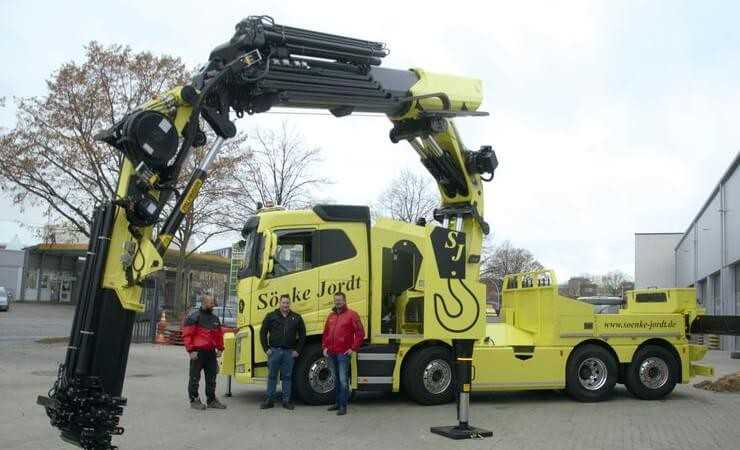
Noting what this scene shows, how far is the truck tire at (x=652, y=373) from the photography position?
1309 centimetres

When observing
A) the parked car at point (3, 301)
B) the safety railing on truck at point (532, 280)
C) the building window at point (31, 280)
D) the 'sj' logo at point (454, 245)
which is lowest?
the parked car at point (3, 301)

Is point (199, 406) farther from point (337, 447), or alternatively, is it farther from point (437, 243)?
point (437, 243)

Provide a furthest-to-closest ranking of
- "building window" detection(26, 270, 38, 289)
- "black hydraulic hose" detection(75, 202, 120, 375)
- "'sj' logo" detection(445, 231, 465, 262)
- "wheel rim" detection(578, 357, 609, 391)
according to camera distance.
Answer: "building window" detection(26, 270, 38, 289) < "wheel rim" detection(578, 357, 609, 391) < "'sj' logo" detection(445, 231, 465, 262) < "black hydraulic hose" detection(75, 202, 120, 375)

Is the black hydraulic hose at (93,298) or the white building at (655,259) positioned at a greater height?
the white building at (655,259)

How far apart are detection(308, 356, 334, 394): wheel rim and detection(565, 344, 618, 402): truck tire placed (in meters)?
4.20

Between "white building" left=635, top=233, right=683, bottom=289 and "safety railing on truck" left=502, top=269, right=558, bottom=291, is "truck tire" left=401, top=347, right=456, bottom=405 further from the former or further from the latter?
"white building" left=635, top=233, right=683, bottom=289

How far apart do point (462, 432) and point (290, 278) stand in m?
3.98

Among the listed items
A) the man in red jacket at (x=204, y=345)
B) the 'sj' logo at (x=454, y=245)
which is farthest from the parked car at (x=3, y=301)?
the 'sj' logo at (x=454, y=245)

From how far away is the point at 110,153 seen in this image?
23312mm

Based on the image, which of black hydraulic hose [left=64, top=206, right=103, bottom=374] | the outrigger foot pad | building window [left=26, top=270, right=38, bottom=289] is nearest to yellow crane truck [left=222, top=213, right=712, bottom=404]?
the outrigger foot pad

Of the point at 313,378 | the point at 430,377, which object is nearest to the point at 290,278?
the point at 313,378

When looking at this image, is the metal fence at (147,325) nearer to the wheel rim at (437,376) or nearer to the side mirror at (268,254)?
the side mirror at (268,254)

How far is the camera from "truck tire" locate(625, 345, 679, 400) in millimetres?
13094

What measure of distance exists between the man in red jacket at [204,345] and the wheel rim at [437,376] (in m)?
3.27
